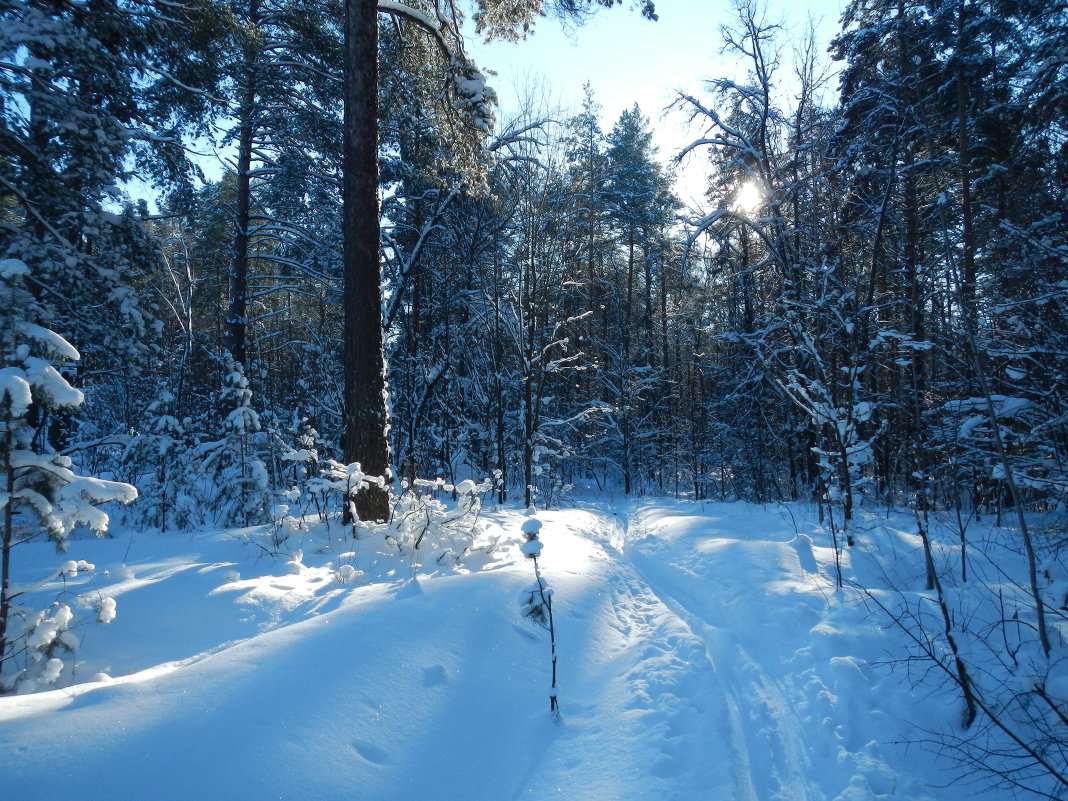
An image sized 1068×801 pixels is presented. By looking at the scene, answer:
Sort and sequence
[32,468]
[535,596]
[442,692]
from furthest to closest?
1. [535,596]
2. [442,692]
3. [32,468]

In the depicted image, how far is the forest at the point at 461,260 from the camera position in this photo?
13.5 feet

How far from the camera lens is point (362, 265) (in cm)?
560

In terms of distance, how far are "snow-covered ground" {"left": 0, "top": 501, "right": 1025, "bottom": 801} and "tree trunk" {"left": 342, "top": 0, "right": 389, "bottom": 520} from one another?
4.02 ft

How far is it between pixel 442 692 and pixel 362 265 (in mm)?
4540

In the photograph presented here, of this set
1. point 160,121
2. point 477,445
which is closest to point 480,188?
point 160,121

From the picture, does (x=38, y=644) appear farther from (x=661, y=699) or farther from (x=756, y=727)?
(x=756, y=727)

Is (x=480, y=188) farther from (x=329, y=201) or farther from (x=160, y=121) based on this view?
(x=160, y=121)

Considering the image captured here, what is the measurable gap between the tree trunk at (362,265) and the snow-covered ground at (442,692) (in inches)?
48.3

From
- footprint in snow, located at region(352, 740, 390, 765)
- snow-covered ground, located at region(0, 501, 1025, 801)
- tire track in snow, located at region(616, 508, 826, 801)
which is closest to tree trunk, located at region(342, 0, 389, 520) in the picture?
snow-covered ground, located at region(0, 501, 1025, 801)

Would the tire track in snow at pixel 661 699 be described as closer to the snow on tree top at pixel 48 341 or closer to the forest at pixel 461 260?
the forest at pixel 461 260

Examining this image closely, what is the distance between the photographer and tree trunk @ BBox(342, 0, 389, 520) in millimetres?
5543

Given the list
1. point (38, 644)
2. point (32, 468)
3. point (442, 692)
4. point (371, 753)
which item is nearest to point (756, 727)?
point (442, 692)

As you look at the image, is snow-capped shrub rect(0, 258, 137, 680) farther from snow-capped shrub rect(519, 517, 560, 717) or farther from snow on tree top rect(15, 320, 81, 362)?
snow-capped shrub rect(519, 517, 560, 717)

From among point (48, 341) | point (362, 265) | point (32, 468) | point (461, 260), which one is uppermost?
point (461, 260)
